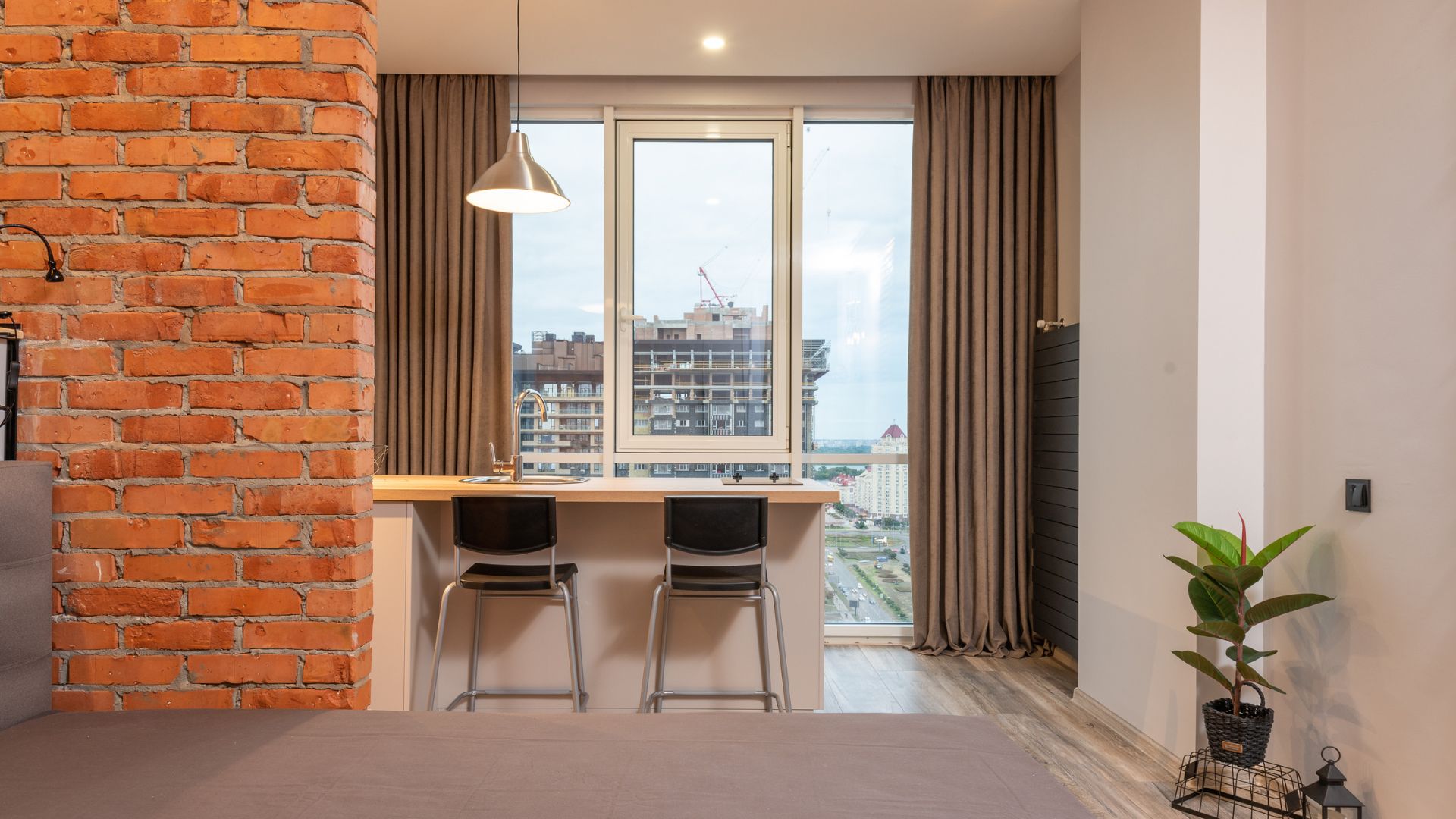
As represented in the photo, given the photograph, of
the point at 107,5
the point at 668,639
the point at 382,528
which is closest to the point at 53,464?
the point at 107,5

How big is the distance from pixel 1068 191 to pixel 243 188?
3.75m

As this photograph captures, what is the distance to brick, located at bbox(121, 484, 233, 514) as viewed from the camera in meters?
1.30

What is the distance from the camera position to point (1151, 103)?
272 centimetres

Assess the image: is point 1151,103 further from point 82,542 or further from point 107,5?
point 82,542

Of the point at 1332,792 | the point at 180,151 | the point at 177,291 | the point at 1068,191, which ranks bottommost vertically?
the point at 1332,792

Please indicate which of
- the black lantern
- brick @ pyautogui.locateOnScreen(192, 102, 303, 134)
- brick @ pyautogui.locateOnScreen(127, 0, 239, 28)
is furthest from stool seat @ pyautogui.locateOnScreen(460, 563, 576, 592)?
the black lantern

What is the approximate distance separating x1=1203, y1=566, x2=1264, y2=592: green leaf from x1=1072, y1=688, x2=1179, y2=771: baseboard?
75 cm

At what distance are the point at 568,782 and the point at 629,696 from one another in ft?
7.19

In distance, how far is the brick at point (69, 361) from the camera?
50.8 inches

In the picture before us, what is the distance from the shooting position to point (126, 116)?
1.30 m

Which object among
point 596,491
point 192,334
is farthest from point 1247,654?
point 192,334

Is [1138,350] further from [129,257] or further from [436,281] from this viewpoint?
[436,281]

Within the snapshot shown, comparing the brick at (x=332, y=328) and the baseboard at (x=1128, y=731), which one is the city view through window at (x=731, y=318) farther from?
the brick at (x=332, y=328)

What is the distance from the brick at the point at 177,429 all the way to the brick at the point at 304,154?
0.44m
